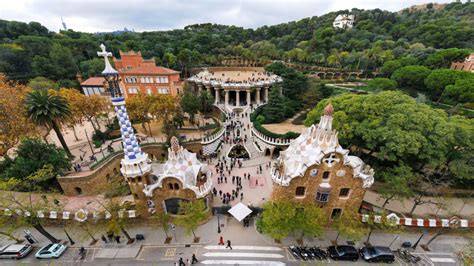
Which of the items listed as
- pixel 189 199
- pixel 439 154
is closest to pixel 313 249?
pixel 189 199

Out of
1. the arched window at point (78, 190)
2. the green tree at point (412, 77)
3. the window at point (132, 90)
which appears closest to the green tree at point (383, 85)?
the green tree at point (412, 77)

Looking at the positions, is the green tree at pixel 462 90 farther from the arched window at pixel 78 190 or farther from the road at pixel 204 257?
the arched window at pixel 78 190

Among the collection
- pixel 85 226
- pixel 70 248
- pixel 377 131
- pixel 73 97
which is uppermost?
pixel 73 97

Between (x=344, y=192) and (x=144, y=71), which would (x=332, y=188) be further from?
(x=144, y=71)

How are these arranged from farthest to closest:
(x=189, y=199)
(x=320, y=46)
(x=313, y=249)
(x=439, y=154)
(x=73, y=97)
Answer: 1. (x=320, y=46)
2. (x=73, y=97)
3. (x=439, y=154)
4. (x=189, y=199)
5. (x=313, y=249)

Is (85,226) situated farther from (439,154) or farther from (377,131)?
(439,154)

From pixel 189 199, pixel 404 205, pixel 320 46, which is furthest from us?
pixel 320 46

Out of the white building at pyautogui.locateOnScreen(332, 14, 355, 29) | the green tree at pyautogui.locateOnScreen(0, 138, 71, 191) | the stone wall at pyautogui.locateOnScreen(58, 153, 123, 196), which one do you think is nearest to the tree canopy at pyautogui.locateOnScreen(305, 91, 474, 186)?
the stone wall at pyautogui.locateOnScreen(58, 153, 123, 196)
